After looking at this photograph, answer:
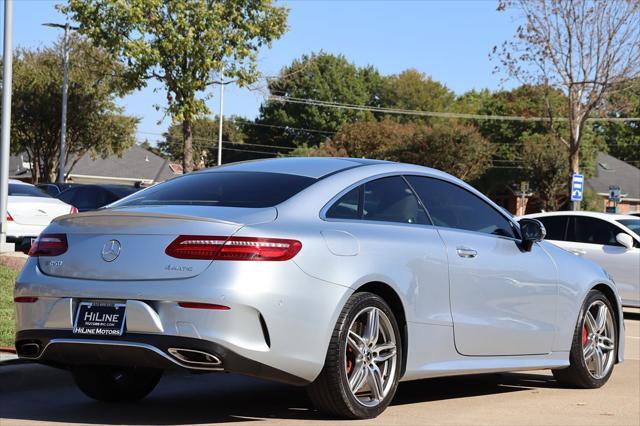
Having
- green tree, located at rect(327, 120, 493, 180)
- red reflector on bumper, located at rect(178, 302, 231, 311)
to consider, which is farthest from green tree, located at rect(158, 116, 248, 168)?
red reflector on bumper, located at rect(178, 302, 231, 311)

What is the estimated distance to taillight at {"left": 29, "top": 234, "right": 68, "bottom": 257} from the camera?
650 centimetres

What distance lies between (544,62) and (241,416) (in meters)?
31.8

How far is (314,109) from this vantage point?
316ft

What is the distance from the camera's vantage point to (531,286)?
8062mm

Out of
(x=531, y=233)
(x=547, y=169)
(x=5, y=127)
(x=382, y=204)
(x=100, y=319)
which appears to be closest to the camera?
(x=100, y=319)

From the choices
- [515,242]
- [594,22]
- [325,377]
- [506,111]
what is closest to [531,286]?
[515,242]

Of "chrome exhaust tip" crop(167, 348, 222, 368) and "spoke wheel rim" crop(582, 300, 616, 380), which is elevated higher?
"chrome exhaust tip" crop(167, 348, 222, 368)

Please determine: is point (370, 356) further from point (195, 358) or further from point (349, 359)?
point (195, 358)

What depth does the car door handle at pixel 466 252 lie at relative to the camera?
7.40 m

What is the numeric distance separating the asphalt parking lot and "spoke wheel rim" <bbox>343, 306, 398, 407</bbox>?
0.19 m

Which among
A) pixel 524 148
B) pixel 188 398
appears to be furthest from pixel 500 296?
pixel 524 148

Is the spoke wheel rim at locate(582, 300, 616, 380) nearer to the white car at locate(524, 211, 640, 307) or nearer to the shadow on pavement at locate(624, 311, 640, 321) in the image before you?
the white car at locate(524, 211, 640, 307)

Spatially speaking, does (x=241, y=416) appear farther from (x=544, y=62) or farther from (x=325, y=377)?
(x=544, y=62)

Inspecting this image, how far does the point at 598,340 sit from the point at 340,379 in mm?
3265
